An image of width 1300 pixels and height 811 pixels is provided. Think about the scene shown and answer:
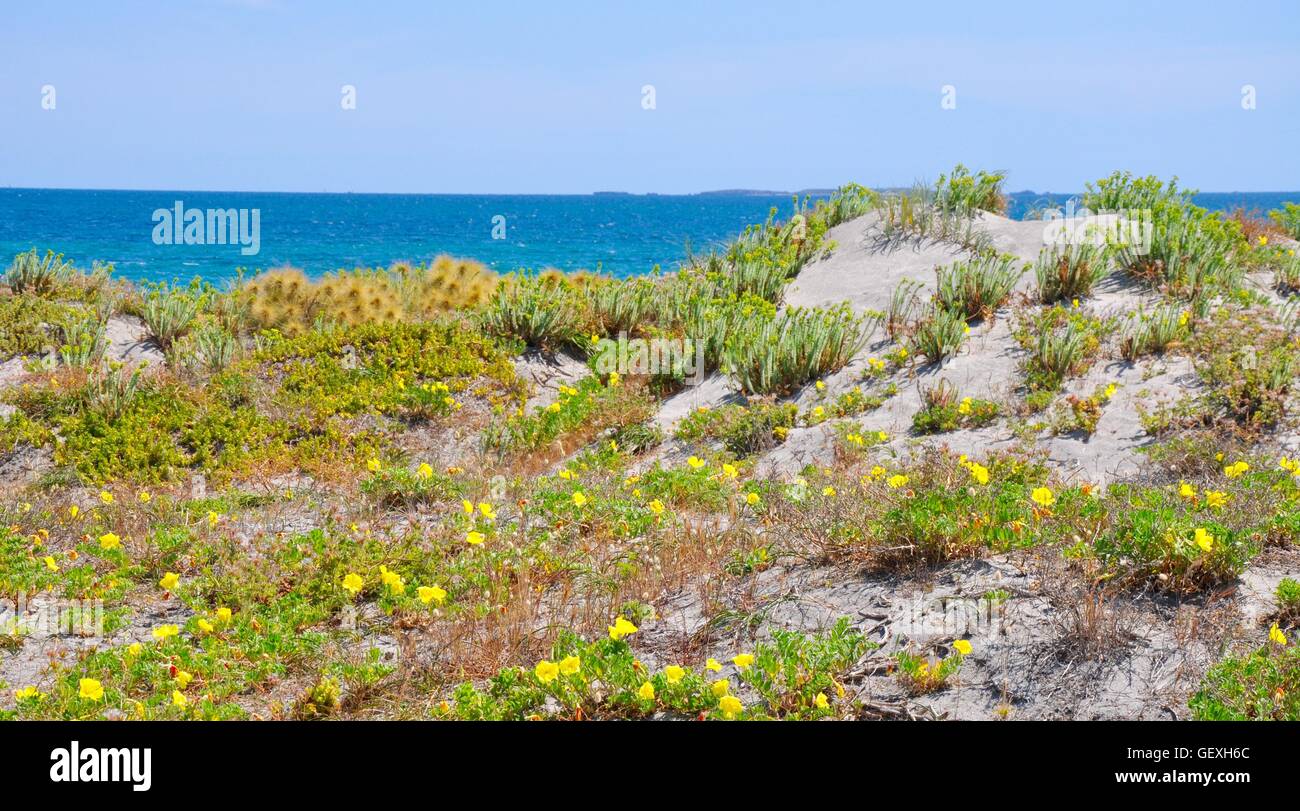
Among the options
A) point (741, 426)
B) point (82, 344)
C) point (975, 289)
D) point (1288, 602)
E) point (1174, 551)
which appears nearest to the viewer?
point (1288, 602)

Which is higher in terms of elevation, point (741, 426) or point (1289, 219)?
point (1289, 219)

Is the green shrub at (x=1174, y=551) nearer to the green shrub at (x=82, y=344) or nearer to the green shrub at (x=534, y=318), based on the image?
the green shrub at (x=534, y=318)

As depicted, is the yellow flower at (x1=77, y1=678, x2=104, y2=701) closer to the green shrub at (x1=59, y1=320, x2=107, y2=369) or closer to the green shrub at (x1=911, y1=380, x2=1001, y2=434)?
the green shrub at (x1=911, y1=380, x2=1001, y2=434)

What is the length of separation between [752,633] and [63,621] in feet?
11.5

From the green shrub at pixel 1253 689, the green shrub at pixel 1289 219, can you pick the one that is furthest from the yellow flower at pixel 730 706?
the green shrub at pixel 1289 219

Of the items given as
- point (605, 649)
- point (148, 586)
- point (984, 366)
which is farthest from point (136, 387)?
point (984, 366)

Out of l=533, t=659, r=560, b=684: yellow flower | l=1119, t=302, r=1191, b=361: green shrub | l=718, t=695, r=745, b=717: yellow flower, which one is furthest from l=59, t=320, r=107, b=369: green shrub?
l=1119, t=302, r=1191, b=361: green shrub

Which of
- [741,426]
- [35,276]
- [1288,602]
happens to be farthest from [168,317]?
[1288,602]

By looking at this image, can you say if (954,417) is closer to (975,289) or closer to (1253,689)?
(975,289)

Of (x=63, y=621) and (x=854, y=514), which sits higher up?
(x=854, y=514)

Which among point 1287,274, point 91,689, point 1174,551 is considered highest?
point 1287,274

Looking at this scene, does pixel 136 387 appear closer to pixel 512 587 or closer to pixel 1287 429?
pixel 512 587

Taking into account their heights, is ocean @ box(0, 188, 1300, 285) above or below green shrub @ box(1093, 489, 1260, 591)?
above

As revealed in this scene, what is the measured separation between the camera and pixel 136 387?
9.36 meters
